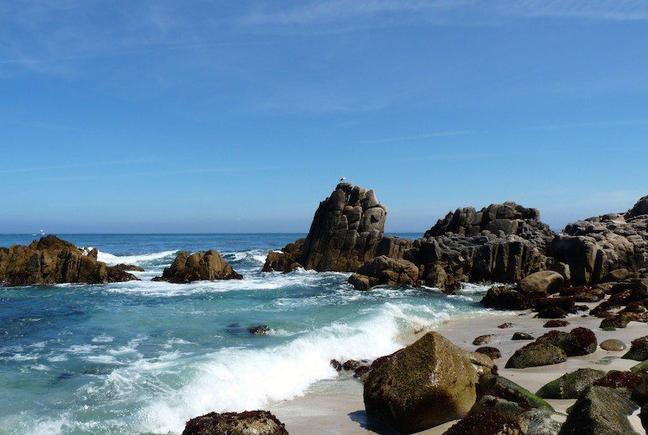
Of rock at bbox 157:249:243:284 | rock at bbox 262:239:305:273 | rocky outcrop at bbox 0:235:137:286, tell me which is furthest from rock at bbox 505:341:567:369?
rock at bbox 262:239:305:273

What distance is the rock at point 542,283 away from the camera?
32875 millimetres

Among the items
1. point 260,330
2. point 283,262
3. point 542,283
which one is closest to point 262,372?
point 260,330

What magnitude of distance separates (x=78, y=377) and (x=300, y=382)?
5.99 metres

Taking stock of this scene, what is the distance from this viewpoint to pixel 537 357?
15031 millimetres

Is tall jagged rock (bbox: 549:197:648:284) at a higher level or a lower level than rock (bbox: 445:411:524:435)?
higher

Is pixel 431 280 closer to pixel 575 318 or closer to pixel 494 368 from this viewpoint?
pixel 575 318

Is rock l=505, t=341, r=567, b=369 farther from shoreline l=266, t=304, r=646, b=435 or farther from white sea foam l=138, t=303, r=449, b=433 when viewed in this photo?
white sea foam l=138, t=303, r=449, b=433

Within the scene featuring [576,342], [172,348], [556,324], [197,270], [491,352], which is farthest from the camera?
[197,270]

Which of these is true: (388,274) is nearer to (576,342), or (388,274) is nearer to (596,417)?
(576,342)

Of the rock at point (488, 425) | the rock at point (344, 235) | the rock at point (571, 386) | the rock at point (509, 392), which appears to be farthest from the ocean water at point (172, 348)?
the rock at point (344, 235)

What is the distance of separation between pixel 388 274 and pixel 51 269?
87.9 feet

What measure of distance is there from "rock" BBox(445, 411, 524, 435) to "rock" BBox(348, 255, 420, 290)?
31.0m

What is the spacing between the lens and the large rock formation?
5372cm

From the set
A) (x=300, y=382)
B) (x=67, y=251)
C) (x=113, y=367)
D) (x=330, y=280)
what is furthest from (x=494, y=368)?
(x=67, y=251)
